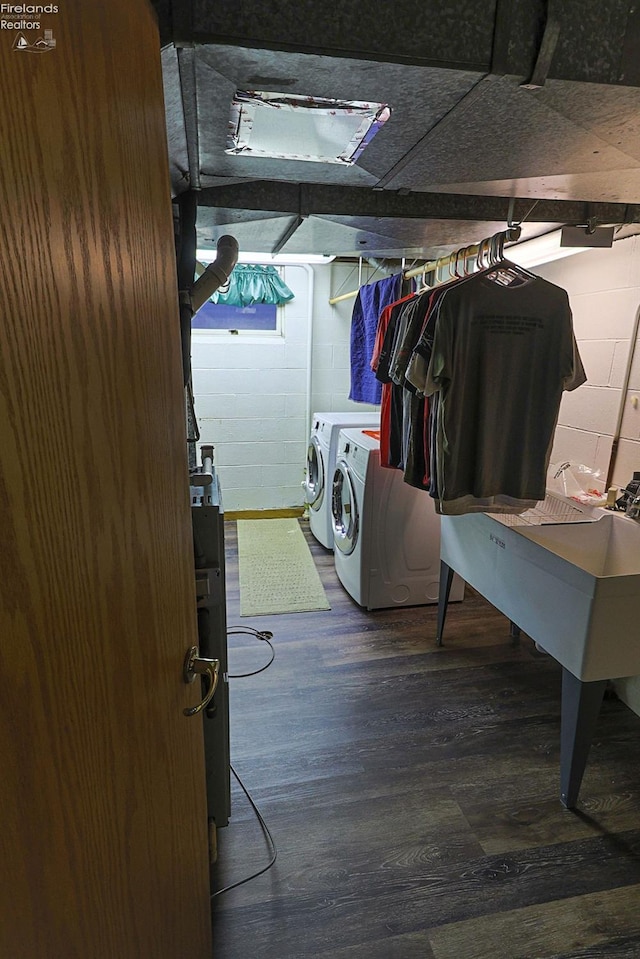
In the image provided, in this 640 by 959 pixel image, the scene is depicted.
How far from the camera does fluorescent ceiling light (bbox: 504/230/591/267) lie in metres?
2.30

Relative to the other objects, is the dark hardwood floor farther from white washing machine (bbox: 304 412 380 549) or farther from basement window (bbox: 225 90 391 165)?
basement window (bbox: 225 90 391 165)

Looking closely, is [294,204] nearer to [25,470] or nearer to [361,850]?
[25,470]

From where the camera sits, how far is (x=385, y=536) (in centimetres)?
292

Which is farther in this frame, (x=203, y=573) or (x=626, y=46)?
(x=203, y=573)

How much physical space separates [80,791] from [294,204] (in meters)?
1.81

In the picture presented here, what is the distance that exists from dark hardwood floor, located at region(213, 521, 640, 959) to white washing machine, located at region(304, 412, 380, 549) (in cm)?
127

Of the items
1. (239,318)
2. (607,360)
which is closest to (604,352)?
(607,360)

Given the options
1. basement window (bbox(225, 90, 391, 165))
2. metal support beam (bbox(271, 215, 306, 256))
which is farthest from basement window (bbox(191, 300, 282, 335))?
basement window (bbox(225, 90, 391, 165))

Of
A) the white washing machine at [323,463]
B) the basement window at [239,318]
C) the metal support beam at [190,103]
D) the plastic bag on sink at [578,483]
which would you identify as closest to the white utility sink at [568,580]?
the plastic bag on sink at [578,483]

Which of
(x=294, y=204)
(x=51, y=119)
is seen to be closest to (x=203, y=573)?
(x=51, y=119)

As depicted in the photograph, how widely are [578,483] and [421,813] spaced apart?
5.28 ft

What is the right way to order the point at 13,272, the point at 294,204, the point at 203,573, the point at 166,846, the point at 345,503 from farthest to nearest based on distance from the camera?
1. the point at 345,503
2. the point at 294,204
3. the point at 203,573
4. the point at 166,846
5. the point at 13,272

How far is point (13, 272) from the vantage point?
42cm

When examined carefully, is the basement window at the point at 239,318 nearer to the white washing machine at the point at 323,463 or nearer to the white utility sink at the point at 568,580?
the white washing machine at the point at 323,463
